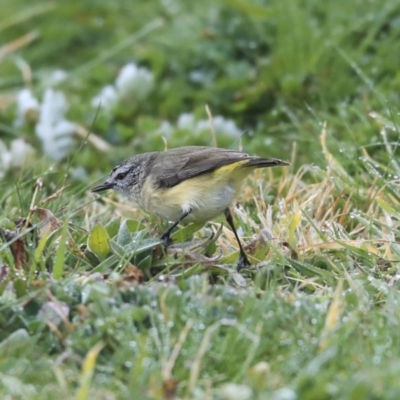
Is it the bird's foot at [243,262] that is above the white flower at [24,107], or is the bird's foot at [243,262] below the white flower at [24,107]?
below

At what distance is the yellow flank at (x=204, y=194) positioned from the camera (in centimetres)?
443

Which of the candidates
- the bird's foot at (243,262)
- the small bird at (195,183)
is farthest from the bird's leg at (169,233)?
the bird's foot at (243,262)

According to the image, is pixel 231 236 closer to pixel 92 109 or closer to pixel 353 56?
pixel 353 56

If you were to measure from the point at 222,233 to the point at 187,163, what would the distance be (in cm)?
37

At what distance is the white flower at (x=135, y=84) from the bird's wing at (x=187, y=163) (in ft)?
8.62

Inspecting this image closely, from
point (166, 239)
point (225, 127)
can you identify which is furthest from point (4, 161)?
point (166, 239)

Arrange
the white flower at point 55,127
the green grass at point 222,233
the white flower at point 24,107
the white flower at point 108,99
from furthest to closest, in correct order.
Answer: the white flower at point 108,99 → the white flower at point 24,107 → the white flower at point 55,127 → the green grass at point 222,233

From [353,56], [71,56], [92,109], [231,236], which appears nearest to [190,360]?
[231,236]

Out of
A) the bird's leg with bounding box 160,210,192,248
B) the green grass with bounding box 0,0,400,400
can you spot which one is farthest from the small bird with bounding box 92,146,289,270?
the green grass with bounding box 0,0,400,400

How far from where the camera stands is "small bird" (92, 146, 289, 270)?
4434 mm

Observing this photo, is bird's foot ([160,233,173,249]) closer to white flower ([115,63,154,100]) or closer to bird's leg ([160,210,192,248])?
bird's leg ([160,210,192,248])

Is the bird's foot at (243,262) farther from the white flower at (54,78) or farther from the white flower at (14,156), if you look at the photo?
the white flower at (54,78)

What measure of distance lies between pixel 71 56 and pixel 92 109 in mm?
1417

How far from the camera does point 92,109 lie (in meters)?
7.39
